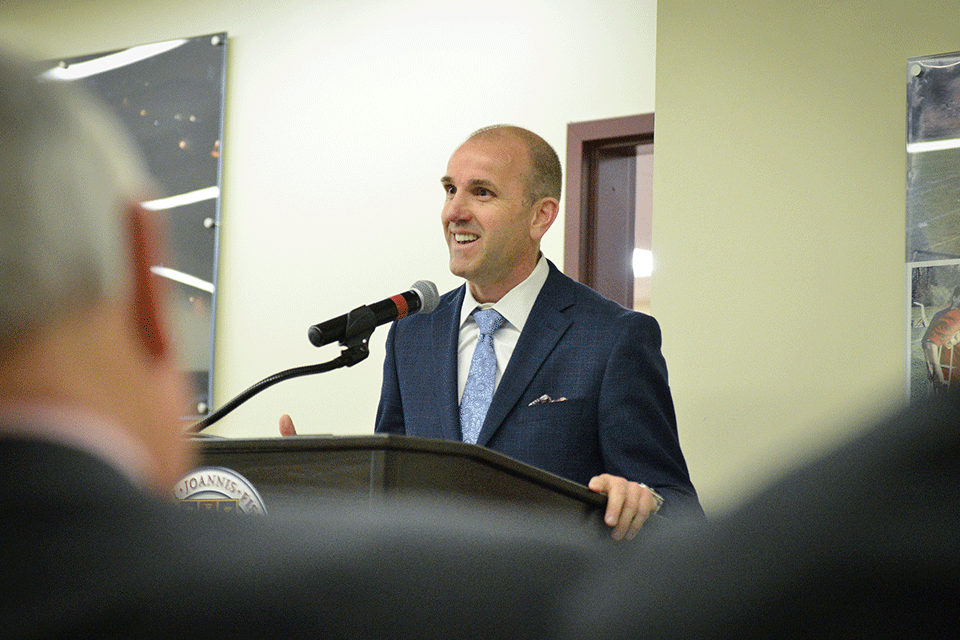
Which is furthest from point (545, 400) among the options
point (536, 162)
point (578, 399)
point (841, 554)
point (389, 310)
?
point (841, 554)

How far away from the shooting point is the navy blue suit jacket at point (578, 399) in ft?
5.74

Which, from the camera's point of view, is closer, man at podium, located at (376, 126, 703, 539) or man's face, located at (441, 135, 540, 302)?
man at podium, located at (376, 126, 703, 539)

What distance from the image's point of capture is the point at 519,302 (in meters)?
2.09

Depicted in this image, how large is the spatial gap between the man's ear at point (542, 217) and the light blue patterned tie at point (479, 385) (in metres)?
0.29

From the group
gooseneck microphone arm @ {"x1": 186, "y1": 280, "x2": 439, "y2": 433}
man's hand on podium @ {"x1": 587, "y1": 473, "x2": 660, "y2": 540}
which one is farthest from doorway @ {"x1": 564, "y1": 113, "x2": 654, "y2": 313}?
man's hand on podium @ {"x1": 587, "y1": 473, "x2": 660, "y2": 540}

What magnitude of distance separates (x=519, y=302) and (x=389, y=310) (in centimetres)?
63

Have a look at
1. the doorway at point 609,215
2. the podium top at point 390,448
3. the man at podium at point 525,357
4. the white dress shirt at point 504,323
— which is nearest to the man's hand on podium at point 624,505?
the podium top at point 390,448

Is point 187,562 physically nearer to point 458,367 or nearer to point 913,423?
point 913,423

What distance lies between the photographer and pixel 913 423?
237mm

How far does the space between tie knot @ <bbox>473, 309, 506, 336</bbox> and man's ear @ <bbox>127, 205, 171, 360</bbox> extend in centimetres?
165

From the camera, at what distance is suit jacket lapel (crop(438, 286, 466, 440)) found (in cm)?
191

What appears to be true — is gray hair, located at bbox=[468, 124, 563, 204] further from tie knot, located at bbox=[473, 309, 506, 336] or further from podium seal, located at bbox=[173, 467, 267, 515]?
podium seal, located at bbox=[173, 467, 267, 515]

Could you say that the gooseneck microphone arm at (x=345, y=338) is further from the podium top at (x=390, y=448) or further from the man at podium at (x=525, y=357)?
the man at podium at (x=525, y=357)

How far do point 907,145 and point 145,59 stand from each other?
3.31 m
